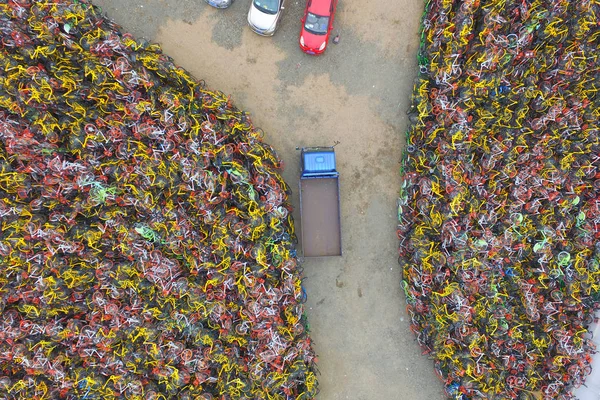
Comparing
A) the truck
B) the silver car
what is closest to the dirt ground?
the silver car

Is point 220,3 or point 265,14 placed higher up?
point 220,3

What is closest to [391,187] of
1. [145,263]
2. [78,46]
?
[145,263]

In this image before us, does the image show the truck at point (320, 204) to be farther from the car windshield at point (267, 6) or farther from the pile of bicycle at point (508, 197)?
the car windshield at point (267, 6)

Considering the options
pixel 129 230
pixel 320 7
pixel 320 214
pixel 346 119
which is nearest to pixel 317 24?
pixel 320 7

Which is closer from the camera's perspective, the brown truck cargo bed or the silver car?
the brown truck cargo bed

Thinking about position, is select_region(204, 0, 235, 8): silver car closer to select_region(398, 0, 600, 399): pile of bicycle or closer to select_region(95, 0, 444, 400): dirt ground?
select_region(95, 0, 444, 400): dirt ground

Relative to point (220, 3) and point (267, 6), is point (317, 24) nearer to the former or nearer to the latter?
point (267, 6)

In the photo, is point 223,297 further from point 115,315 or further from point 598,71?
point 598,71

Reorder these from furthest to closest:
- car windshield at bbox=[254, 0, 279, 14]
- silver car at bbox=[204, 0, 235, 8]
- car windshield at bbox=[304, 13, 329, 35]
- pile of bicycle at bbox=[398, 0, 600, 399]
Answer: silver car at bbox=[204, 0, 235, 8], car windshield at bbox=[304, 13, 329, 35], car windshield at bbox=[254, 0, 279, 14], pile of bicycle at bbox=[398, 0, 600, 399]
